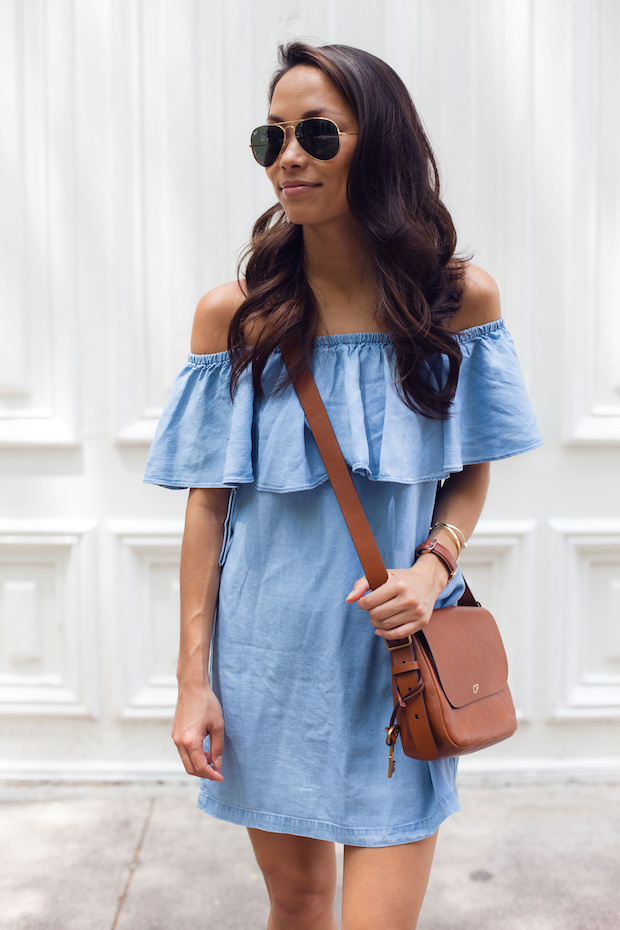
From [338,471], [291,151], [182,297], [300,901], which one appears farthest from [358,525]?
[182,297]

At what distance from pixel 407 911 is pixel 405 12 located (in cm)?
270

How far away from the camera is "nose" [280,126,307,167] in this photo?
1.26 metres

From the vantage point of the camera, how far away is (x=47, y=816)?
2.78m

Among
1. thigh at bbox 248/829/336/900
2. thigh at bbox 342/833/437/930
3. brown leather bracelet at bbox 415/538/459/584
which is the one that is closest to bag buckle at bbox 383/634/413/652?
brown leather bracelet at bbox 415/538/459/584

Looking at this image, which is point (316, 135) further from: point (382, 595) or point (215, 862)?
point (215, 862)

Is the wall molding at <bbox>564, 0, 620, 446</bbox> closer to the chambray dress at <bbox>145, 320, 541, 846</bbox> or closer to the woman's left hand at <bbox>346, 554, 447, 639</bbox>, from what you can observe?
the chambray dress at <bbox>145, 320, 541, 846</bbox>

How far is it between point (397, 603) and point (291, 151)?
0.72 m

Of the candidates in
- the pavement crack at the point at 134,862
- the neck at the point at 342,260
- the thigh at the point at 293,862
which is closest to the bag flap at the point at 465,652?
the thigh at the point at 293,862

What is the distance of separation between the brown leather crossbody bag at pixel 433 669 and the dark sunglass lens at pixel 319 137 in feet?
1.01

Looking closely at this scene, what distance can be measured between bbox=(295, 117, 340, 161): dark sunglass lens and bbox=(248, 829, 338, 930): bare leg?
116cm

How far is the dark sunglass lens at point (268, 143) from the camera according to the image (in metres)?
1.29

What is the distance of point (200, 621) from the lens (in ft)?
4.74

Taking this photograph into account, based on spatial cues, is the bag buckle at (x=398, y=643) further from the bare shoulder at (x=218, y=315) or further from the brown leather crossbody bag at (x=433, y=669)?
the bare shoulder at (x=218, y=315)

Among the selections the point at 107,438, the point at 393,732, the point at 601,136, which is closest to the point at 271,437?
the point at 393,732
